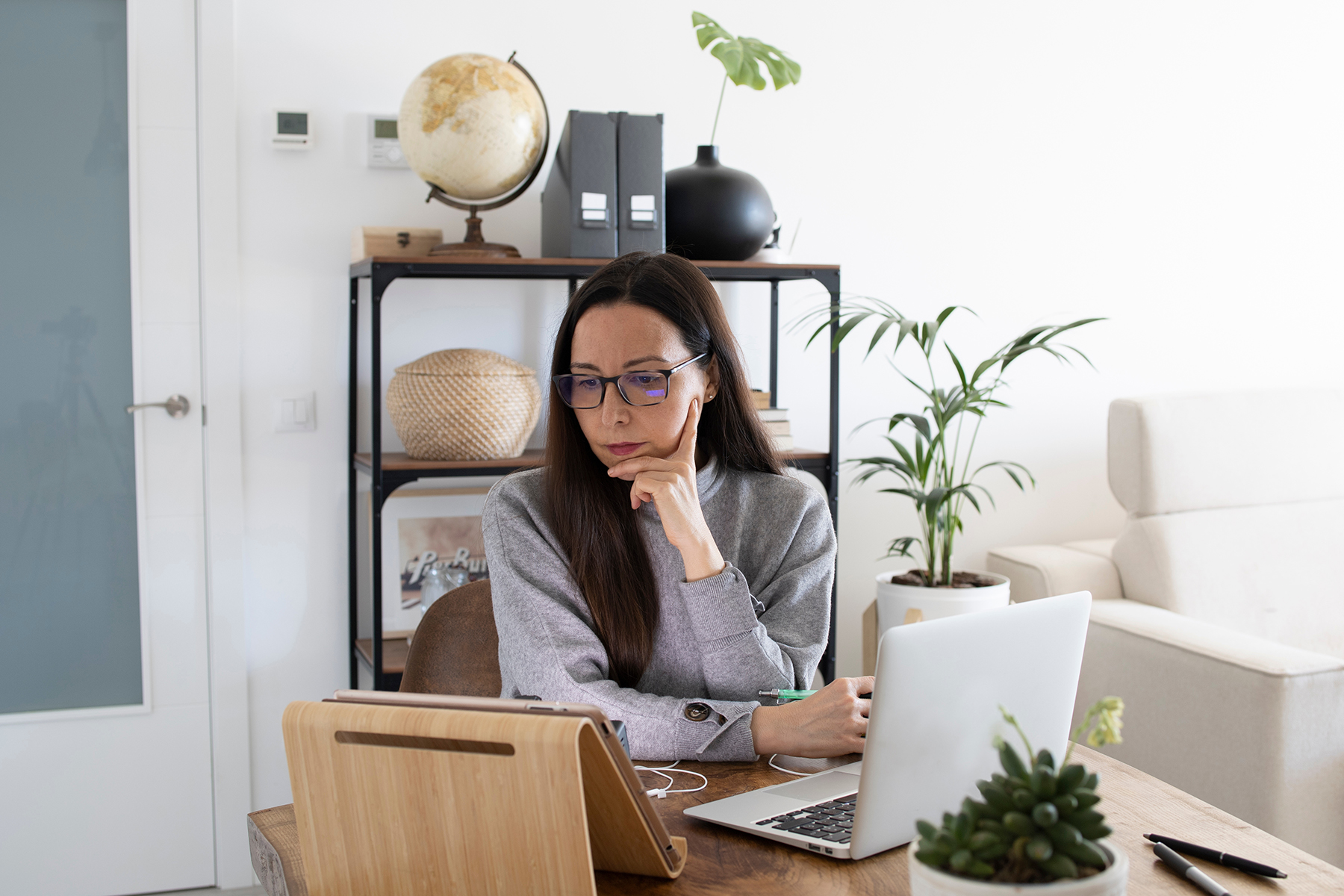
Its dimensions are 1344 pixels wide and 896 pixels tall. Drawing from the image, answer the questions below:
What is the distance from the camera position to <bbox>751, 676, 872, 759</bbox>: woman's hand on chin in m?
1.07

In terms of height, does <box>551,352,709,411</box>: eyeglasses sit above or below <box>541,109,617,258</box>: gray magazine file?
below

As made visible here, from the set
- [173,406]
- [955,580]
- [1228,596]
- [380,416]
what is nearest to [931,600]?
[955,580]

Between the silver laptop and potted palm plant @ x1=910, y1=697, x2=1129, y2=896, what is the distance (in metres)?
0.16

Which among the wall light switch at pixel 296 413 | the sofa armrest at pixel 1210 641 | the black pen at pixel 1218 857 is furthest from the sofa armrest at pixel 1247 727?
the wall light switch at pixel 296 413

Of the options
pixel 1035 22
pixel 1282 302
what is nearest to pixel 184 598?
pixel 1035 22

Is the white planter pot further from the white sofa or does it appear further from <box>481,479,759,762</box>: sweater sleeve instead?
<box>481,479,759,762</box>: sweater sleeve

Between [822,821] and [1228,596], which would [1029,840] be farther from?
[1228,596]

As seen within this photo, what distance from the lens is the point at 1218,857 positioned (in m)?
0.83

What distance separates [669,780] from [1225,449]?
2.10 metres

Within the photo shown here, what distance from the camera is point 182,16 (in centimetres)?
227

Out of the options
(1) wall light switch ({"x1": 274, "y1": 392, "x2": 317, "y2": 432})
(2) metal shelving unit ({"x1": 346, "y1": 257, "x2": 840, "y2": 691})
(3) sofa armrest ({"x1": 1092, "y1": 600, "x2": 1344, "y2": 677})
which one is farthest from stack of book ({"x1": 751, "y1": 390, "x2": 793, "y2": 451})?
(1) wall light switch ({"x1": 274, "y1": 392, "x2": 317, "y2": 432})

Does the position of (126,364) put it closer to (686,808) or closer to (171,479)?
(171,479)

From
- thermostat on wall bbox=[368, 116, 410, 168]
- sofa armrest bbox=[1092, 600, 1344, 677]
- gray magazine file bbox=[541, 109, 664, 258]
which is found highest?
thermostat on wall bbox=[368, 116, 410, 168]

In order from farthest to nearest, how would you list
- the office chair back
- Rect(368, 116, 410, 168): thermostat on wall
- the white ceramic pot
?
Rect(368, 116, 410, 168): thermostat on wall
the office chair back
the white ceramic pot
